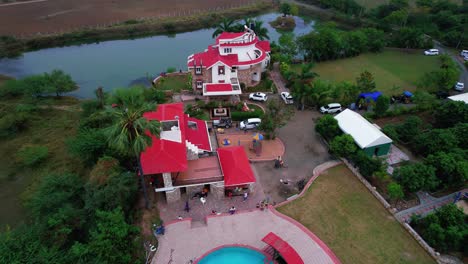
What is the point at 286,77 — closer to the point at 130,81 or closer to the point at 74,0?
the point at 130,81

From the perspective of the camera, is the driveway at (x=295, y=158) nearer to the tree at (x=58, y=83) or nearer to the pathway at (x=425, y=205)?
the pathway at (x=425, y=205)

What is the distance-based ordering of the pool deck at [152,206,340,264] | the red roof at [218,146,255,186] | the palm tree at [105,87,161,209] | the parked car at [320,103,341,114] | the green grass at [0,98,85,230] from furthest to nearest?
the parked car at [320,103,341,114]
the green grass at [0,98,85,230]
the red roof at [218,146,255,186]
the pool deck at [152,206,340,264]
the palm tree at [105,87,161,209]

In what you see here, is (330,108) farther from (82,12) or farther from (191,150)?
(82,12)

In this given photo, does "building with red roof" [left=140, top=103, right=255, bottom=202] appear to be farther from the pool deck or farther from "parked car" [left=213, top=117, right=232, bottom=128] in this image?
"parked car" [left=213, top=117, right=232, bottom=128]

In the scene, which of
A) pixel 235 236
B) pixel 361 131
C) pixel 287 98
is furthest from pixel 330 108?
pixel 235 236

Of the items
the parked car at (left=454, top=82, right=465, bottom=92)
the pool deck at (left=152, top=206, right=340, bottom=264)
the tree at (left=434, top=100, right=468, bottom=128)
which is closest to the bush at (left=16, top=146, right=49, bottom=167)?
the pool deck at (left=152, top=206, right=340, bottom=264)

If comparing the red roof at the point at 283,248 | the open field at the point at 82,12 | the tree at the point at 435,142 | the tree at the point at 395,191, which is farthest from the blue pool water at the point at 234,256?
the open field at the point at 82,12
